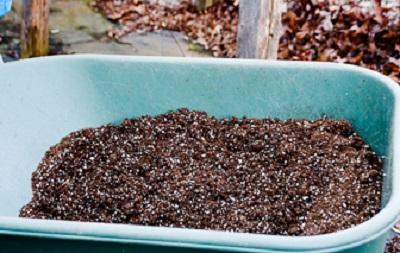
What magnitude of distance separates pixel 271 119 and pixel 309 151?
22cm

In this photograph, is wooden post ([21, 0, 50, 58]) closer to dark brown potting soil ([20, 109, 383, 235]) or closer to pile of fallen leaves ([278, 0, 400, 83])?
pile of fallen leaves ([278, 0, 400, 83])

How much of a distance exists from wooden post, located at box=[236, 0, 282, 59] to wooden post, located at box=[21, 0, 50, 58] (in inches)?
51.2

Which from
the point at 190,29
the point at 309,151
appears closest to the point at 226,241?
the point at 309,151

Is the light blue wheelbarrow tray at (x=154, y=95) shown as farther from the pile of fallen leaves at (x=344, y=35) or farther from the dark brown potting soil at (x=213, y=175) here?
the pile of fallen leaves at (x=344, y=35)

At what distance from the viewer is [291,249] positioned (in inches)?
60.5

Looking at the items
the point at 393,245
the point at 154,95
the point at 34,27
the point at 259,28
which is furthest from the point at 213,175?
the point at 34,27

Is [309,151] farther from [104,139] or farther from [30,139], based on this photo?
[30,139]

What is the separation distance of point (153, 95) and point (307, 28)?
7.36ft

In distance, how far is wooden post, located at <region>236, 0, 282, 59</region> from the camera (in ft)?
10.1

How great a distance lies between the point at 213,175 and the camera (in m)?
2.34

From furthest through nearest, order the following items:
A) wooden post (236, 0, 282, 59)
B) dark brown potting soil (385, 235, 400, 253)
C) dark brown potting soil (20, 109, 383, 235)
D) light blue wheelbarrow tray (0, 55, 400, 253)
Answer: wooden post (236, 0, 282, 59)
dark brown potting soil (385, 235, 400, 253)
light blue wheelbarrow tray (0, 55, 400, 253)
dark brown potting soil (20, 109, 383, 235)

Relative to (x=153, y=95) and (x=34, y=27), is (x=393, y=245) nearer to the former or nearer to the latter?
(x=153, y=95)

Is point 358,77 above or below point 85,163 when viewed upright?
above

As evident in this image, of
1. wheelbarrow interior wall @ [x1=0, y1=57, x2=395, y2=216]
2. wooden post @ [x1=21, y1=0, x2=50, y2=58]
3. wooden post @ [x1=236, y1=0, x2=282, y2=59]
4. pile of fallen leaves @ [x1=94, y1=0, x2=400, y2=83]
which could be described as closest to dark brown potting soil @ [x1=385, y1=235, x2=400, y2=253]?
wheelbarrow interior wall @ [x1=0, y1=57, x2=395, y2=216]
